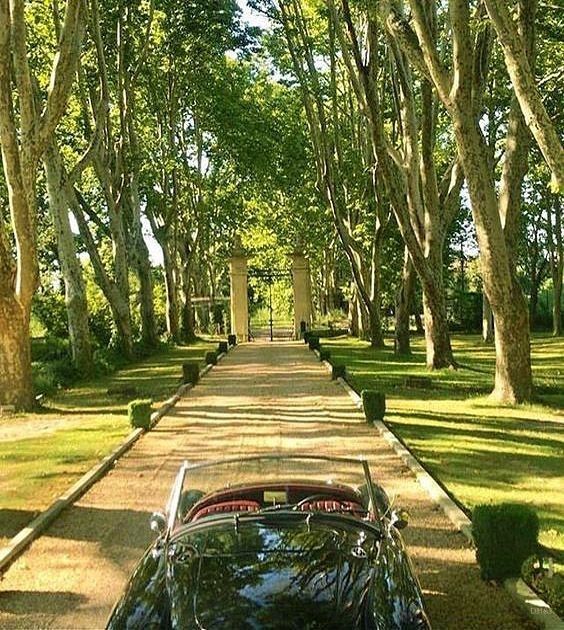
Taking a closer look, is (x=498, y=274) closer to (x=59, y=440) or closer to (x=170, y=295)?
(x=59, y=440)

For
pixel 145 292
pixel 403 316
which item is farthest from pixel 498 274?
pixel 145 292

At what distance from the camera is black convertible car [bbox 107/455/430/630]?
437 cm

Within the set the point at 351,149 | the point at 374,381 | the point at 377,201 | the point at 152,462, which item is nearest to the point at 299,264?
the point at 351,149

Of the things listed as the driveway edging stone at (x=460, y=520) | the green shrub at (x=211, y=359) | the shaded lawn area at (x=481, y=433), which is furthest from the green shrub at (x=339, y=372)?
the driveway edging stone at (x=460, y=520)

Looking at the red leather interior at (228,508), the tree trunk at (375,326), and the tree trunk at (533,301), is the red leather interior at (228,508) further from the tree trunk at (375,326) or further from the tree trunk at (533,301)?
the tree trunk at (533,301)

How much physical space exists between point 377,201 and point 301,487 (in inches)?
981

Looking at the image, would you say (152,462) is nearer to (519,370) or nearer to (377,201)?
(519,370)

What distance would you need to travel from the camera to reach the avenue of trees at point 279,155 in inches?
631

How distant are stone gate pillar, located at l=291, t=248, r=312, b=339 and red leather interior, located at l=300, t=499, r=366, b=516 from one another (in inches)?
1377

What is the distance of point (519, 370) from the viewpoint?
16.3m

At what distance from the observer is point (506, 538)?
6.62m

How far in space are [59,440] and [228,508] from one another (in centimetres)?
929

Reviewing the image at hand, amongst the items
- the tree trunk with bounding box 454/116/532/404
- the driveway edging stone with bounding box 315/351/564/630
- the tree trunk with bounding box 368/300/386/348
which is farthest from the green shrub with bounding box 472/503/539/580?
the tree trunk with bounding box 368/300/386/348

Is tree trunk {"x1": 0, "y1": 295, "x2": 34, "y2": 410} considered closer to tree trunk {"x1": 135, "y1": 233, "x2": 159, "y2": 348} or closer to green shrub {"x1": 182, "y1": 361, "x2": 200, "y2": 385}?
green shrub {"x1": 182, "y1": 361, "x2": 200, "y2": 385}
